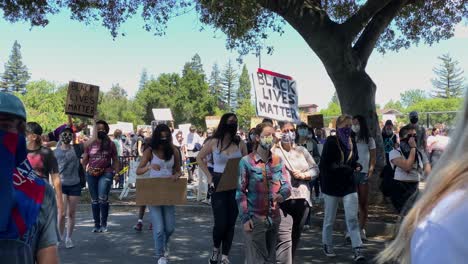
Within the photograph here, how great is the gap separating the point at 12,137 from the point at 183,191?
5012 millimetres

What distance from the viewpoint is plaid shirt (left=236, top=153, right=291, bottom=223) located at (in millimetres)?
5168

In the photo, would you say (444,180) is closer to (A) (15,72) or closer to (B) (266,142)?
(B) (266,142)

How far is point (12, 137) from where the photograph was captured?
2.05 meters

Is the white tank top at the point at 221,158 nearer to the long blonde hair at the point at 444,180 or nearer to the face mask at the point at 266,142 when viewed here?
the face mask at the point at 266,142

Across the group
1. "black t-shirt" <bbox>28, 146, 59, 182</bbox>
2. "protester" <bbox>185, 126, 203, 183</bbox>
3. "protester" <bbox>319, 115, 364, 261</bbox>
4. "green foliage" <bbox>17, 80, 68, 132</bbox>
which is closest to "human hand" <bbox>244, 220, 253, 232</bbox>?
"protester" <bbox>319, 115, 364, 261</bbox>

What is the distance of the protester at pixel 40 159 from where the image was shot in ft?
19.5

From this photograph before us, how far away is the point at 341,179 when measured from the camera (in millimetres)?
6785

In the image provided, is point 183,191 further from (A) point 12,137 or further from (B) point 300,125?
(A) point 12,137

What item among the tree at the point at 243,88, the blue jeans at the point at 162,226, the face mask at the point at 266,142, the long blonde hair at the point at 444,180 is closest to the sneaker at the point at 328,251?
the blue jeans at the point at 162,226

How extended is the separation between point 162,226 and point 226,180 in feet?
3.57

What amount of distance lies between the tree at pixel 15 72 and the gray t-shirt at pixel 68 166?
129 m

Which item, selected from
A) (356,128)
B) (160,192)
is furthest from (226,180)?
(356,128)

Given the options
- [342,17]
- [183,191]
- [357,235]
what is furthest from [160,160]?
[342,17]

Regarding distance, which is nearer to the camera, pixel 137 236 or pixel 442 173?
pixel 442 173
